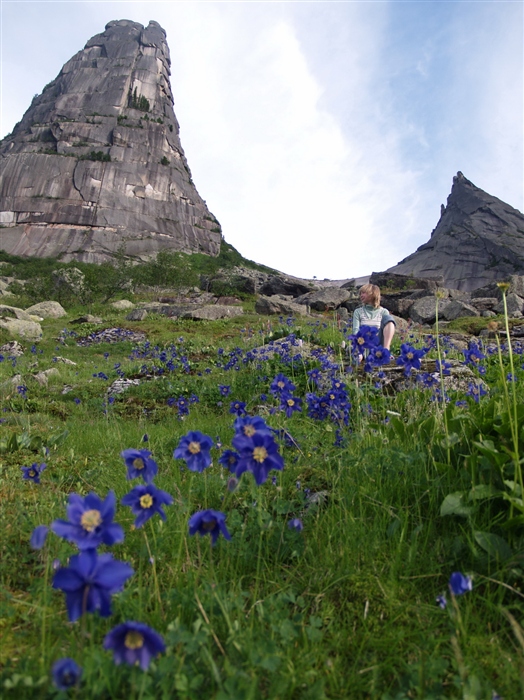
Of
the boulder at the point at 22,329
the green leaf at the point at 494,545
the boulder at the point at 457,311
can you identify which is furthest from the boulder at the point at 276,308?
the green leaf at the point at 494,545

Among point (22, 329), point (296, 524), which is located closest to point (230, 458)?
point (296, 524)

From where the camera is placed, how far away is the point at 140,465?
1609mm

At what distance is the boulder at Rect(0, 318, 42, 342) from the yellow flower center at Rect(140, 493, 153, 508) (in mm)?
14882

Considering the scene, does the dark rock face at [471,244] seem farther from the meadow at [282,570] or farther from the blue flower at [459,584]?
the blue flower at [459,584]

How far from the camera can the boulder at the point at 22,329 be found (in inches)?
579

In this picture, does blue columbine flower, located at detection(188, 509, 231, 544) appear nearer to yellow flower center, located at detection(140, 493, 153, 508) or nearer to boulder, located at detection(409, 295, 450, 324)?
yellow flower center, located at detection(140, 493, 153, 508)

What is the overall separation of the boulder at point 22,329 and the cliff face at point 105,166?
6805cm

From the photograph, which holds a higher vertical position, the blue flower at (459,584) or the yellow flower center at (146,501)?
the yellow flower center at (146,501)

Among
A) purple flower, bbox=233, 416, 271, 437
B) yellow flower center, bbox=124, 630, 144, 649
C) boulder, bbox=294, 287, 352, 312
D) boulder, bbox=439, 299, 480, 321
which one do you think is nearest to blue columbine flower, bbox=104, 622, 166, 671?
yellow flower center, bbox=124, 630, 144, 649

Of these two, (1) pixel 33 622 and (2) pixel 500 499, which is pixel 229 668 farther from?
(2) pixel 500 499

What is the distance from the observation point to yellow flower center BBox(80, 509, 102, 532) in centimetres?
115

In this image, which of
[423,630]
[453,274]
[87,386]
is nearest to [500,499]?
[423,630]

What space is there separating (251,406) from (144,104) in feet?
390

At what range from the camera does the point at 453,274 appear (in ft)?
249
